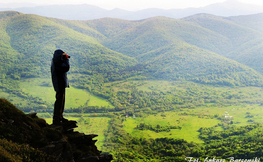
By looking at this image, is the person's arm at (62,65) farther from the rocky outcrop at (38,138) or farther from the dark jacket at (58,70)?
the rocky outcrop at (38,138)

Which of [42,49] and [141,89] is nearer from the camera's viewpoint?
[141,89]

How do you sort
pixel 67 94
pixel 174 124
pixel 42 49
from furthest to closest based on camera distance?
1. pixel 42 49
2. pixel 67 94
3. pixel 174 124

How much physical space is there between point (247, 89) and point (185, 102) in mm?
Answer: 58900

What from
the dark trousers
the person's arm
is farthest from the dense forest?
the person's arm

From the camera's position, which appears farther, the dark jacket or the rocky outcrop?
the dark jacket

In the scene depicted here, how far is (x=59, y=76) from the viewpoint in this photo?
31.1 feet

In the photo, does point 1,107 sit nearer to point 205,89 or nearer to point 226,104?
point 226,104

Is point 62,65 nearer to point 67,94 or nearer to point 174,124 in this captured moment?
point 174,124

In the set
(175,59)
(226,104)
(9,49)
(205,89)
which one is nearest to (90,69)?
(9,49)

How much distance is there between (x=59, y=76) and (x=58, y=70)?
306 millimetres

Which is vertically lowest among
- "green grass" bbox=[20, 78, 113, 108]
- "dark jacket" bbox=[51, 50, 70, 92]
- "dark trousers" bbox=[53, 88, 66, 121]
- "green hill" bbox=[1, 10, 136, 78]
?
"green grass" bbox=[20, 78, 113, 108]

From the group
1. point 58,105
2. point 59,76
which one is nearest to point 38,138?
point 58,105

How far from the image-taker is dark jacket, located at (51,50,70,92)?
9203mm

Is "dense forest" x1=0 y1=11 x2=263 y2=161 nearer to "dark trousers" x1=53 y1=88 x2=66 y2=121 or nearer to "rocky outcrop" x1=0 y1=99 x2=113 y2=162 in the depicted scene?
"dark trousers" x1=53 y1=88 x2=66 y2=121
